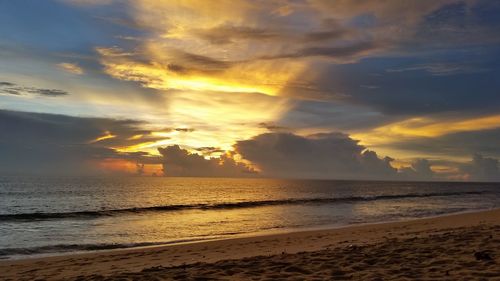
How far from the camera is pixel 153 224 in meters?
30.5

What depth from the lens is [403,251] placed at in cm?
1197

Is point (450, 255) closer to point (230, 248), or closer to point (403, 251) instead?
point (403, 251)

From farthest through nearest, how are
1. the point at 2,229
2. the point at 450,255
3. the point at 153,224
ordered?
the point at 153,224 → the point at 2,229 → the point at 450,255

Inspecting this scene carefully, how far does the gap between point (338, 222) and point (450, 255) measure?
802 inches

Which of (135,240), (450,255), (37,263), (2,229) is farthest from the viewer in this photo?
(2,229)

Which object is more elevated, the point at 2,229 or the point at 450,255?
the point at 450,255

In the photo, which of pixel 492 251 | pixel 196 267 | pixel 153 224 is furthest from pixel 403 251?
pixel 153 224

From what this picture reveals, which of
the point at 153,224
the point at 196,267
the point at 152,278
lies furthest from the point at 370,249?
the point at 153,224

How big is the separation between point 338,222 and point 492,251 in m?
20.2

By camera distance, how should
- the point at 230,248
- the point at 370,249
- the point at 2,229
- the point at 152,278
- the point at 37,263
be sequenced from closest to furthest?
1. the point at 152,278
2. the point at 370,249
3. the point at 37,263
4. the point at 230,248
5. the point at 2,229

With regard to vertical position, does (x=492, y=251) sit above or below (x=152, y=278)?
above

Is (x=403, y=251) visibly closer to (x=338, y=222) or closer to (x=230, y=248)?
(x=230, y=248)

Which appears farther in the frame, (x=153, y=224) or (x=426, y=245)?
(x=153, y=224)

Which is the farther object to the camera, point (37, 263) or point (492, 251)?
point (37, 263)
